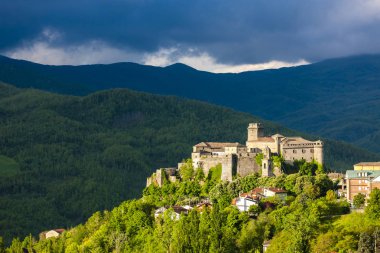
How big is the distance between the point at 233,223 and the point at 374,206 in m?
19.9

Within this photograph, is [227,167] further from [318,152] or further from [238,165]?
[318,152]

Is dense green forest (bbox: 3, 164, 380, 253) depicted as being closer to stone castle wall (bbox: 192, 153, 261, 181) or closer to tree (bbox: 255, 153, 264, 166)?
stone castle wall (bbox: 192, 153, 261, 181)

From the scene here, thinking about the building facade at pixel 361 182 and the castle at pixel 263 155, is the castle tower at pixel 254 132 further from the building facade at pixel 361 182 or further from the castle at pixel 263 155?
the building facade at pixel 361 182

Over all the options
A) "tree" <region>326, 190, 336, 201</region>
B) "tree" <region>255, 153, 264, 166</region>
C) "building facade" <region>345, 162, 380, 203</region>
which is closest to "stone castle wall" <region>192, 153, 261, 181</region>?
"tree" <region>255, 153, 264, 166</region>

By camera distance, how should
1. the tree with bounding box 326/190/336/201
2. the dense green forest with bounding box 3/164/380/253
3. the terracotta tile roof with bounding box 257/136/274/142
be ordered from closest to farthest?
the dense green forest with bounding box 3/164/380/253, the tree with bounding box 326/190/336/201, the terracotta tile roof with bounding box 257/136/274/142

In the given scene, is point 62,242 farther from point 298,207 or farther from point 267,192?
point 298,207

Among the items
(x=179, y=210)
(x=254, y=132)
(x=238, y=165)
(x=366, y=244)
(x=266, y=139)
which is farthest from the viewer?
(x=254, y=132)

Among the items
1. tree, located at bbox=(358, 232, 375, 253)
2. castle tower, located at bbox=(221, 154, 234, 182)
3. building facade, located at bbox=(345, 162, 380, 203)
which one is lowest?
tree, located at bbox=(358, 232, 375, 253)

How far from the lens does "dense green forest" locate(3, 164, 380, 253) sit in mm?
100625

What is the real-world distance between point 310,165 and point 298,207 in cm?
2697

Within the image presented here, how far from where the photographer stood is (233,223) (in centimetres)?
11244

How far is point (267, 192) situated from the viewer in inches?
4857

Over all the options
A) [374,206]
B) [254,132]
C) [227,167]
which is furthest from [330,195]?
[254,132]

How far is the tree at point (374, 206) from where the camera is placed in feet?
339
